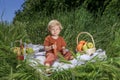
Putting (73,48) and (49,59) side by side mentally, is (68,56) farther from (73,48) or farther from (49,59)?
(73,48)

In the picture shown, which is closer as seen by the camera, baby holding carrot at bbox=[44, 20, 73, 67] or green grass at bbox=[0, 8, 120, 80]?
green grass at bbox=[0, 8, 120, 80]

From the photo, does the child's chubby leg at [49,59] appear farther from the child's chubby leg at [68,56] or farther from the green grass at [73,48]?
the green grass at [73,48]

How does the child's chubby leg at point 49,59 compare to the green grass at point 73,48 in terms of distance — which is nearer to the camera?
the green grass at point 73,48

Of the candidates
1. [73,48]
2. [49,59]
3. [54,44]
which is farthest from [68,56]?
[73,48]

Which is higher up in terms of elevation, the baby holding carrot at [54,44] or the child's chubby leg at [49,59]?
the baby holding carrot at [54,44]

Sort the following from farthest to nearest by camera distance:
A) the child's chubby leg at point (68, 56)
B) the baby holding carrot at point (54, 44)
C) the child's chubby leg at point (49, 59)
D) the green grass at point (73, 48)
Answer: the child's chubby leg at point (68, 56), the baby holding carrot at point (54, 44), the child's chubby leg at point (49, 59), the green grass at point (73, 48)

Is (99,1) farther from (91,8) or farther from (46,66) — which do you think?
(46,66)

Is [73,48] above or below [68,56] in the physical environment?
above

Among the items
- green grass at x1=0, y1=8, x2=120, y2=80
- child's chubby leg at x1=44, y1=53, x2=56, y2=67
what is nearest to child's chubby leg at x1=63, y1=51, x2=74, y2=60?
child's chubby leg at x1=44, y1=53, x2=56, y2=67

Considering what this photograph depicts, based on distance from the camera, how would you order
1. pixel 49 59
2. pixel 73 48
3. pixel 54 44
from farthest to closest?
pixel 73 48 → pixel 54 44 → pixel 49 59

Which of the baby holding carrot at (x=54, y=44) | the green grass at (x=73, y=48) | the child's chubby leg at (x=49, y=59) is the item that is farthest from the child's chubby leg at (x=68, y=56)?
the green grass at (x=73, y=48)

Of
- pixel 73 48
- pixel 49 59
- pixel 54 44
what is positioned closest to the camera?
pixel 49 59

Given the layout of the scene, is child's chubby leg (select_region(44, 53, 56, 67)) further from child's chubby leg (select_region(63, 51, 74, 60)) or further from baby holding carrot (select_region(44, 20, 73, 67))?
child's chubby leg (select_region(63, 51, 74, 60))

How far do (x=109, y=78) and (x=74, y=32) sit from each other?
348 centimetres
